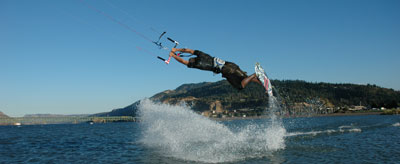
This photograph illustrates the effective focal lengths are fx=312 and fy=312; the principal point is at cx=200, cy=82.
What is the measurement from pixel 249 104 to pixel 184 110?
567 feet

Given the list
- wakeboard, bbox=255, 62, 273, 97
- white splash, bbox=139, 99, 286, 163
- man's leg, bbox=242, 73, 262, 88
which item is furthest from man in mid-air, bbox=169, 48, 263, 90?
white splash, bbox=139, 99, 286, 163

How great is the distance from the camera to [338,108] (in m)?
177

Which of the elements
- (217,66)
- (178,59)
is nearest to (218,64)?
(217,66)

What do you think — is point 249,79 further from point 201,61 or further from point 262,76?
point 201,61

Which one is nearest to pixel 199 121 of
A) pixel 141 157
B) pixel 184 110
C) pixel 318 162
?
pixel 184 110

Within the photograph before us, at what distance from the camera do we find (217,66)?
1634 centimetres

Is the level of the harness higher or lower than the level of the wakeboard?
higher

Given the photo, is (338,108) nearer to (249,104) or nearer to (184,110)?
(249,104)

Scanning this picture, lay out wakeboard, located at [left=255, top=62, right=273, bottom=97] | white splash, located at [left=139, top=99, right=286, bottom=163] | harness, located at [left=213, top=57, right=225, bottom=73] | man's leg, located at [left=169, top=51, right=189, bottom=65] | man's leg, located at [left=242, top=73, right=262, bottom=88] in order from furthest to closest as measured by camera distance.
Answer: white splash, located at [left=139, top=99, right=286, bottom=163]
wakeboard, located at [left=255, top=62, right=273, bottom=97]
man's leg, located at [left=242, top=73, right=262, bottom=88]
harness, located at [left=213, top=57, right=225, bottom=73]
man's leg, located at [left=169, top=51, right=189, bottom=65]

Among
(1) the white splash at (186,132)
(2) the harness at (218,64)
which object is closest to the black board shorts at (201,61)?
(2) the harness at (218,64)

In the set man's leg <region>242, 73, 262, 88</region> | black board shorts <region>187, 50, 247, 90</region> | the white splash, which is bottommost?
the white splash

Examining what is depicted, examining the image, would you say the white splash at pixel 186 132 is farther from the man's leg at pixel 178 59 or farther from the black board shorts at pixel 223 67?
the man's leg at pixel 178 59

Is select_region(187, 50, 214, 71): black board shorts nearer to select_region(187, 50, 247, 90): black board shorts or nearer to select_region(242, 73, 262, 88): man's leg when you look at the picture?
select_region(187, 50, 247, 90): black board shorts

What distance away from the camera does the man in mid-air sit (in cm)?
1595
